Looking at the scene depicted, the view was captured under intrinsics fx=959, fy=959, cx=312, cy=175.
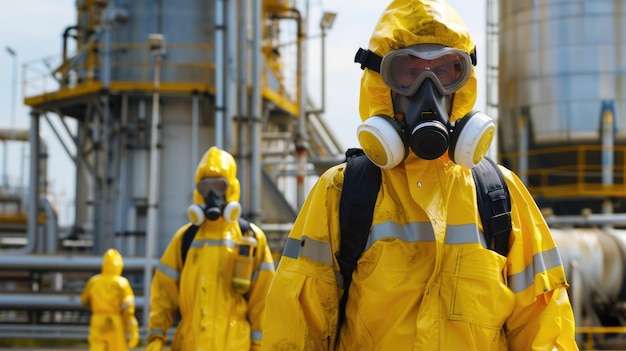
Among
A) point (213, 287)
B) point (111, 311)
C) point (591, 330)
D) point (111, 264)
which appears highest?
point (213, 287)

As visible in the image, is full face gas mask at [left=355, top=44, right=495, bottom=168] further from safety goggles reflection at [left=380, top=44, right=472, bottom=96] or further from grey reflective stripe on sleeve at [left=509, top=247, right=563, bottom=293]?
grey reflective stripe on sleeve at [left=509, top=247, right=563, bottom=293]

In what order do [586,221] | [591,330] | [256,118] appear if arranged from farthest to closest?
[256,118], [586,221], [591,330]

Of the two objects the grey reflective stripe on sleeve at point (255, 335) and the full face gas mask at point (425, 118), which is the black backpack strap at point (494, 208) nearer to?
the full face gas mask at point (425, 118)

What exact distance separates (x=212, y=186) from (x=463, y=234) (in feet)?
15.2

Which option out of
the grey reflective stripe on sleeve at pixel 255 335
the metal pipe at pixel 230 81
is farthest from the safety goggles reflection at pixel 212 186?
the metal pipe at pixel 230 81

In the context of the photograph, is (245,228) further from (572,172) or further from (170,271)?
(572,172)

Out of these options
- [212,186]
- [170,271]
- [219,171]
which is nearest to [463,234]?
[170,271]

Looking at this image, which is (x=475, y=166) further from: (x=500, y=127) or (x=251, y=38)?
(x=500, y=127)

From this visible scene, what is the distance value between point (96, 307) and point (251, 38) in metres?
8.17

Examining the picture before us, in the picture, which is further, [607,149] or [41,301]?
[607,149]

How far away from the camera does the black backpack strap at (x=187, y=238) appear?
24.0 feet

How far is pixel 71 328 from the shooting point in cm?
1800

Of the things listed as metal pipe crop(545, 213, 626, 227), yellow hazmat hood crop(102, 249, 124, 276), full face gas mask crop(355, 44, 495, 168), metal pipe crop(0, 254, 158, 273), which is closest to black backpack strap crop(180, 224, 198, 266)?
full face gas mask crop(355, 44, 495, 168)

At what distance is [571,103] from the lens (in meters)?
20.1
